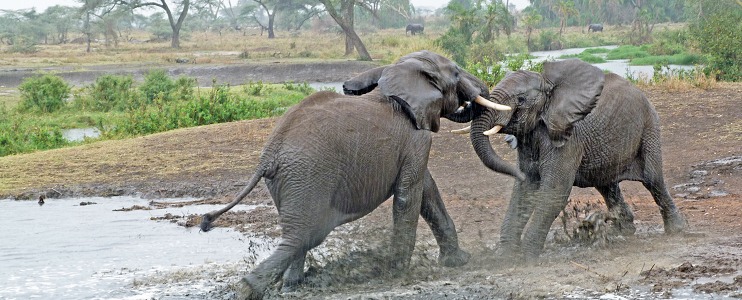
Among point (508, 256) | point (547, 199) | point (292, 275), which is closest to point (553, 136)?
point (547, 199)

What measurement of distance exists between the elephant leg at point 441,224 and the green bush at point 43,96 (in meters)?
17.9

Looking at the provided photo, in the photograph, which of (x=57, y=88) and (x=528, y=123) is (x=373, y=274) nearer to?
(x=528, y=123)

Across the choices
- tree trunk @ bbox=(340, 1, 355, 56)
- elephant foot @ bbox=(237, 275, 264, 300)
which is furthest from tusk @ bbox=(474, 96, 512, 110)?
tree trunk @ bbox=(340, 1, 355, 56)

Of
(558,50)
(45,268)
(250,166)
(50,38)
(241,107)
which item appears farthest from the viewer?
(50,38)

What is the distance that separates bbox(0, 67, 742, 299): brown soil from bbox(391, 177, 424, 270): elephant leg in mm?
228

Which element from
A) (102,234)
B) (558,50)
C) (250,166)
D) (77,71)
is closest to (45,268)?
(102,234)

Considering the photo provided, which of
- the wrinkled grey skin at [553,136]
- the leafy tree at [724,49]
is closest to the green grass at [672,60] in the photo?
the leafy tree at [724,49]

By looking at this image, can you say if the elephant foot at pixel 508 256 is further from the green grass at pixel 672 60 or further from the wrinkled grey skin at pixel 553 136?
the green grass at pixel 672 60

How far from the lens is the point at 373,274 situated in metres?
7.25

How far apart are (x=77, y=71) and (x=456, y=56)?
46.5ft

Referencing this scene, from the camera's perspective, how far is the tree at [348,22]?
145ft

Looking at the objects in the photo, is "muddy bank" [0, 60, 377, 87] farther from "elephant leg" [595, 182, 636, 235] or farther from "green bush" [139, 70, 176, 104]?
"elephant leg" [595, 182, 636, 235]

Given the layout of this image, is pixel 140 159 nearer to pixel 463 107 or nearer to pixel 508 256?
pixel 463 107

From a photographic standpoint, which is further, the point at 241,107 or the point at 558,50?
the point at 558,50
